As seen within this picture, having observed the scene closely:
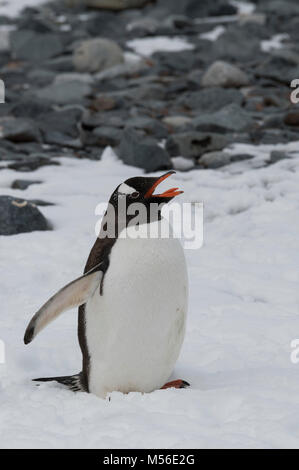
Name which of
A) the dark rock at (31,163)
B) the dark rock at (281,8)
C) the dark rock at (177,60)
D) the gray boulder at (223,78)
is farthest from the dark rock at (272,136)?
the dark rock at (281,8)

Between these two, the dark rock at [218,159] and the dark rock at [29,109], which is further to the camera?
the dark rock at [29,109]

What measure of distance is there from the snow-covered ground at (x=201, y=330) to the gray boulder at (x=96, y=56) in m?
6.03

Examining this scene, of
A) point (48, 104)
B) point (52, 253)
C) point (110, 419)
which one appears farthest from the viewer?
point (48, 104)

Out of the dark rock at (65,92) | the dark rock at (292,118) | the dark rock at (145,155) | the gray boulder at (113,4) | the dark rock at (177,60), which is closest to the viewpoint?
the dark rock at (145,155)

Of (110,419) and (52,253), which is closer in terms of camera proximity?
(110,419)

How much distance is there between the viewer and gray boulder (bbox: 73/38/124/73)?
43.1ft

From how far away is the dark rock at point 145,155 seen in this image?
312 inches

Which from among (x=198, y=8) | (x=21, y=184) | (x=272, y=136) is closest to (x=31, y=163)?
(x=21, y=184)

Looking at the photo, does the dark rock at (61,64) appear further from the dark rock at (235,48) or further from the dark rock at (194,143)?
the dark rock at (194,143)

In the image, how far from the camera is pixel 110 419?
9.24 ft
